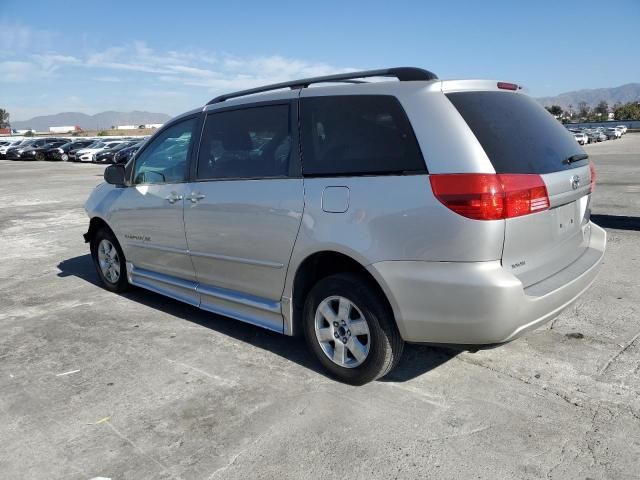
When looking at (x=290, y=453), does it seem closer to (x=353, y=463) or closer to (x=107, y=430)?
(x=353, y=463)

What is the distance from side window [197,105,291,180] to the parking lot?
53.7 inches

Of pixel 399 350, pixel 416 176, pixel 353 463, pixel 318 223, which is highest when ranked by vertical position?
pixel 416 176

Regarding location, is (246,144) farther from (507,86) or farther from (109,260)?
(109,260)

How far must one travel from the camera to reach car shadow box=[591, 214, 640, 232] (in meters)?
8.19

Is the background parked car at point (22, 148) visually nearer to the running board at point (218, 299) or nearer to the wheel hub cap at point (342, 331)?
the running board at point (218, 299)

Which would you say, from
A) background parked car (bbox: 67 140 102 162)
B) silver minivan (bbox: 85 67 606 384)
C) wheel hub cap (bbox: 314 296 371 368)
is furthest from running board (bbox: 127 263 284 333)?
background parked car (bbox: 67 140 102 162)

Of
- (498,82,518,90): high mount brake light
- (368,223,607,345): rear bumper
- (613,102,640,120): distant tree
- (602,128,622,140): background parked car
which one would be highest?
(613,102,640,120): distant tree

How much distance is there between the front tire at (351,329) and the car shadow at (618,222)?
20.8 ft

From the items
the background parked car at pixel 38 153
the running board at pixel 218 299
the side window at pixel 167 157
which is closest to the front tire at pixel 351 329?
the running board at pixel 218 299

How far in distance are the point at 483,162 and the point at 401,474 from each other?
5.33 feet

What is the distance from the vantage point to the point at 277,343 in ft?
14.0

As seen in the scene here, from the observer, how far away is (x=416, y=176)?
3.00 meters

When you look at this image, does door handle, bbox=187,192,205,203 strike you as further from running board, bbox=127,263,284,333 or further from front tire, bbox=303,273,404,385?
front tire, bbox=303,273,404,385

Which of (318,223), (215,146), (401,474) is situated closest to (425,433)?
(401,474)
